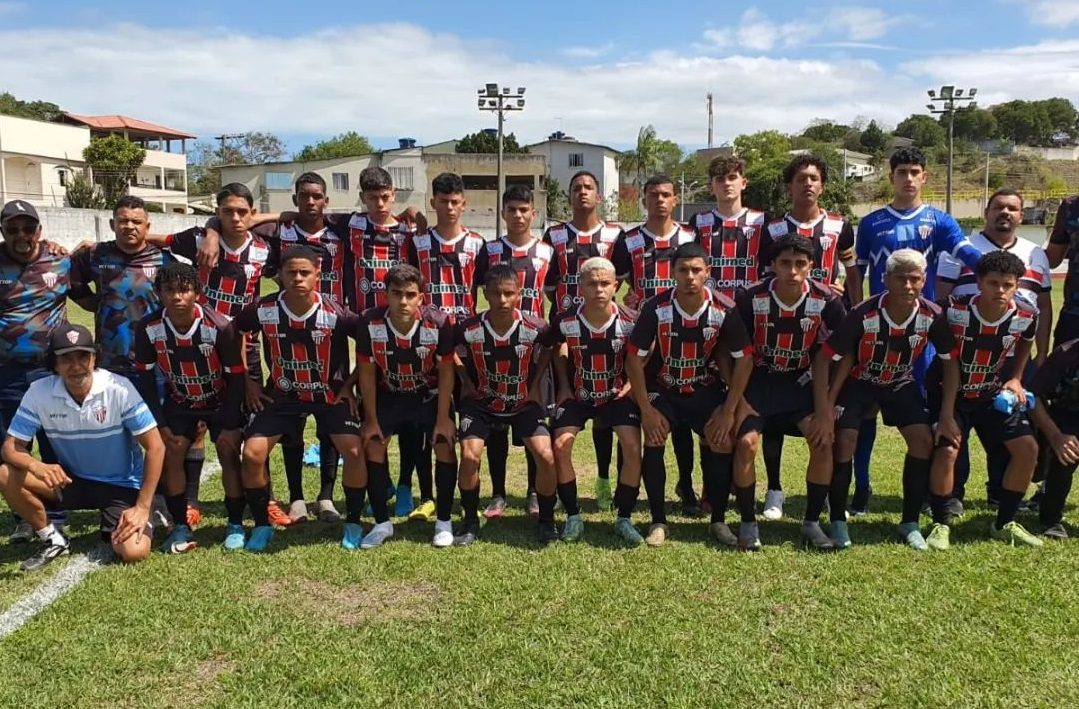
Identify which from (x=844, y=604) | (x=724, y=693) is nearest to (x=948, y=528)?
(x=844, y=604)

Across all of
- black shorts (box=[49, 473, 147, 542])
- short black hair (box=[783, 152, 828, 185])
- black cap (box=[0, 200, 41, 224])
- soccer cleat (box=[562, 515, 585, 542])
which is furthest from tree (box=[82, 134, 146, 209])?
soccer cleat (box=[562, 515, 585, 542])

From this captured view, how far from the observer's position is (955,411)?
507 centimetres

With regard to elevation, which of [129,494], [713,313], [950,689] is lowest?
[950,689]

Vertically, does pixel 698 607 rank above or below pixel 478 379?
below

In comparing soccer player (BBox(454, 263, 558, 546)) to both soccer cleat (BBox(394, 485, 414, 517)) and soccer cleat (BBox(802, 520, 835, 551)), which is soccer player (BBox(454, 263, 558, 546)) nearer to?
soccer cleat (BBox(394, 485, 414, 517))

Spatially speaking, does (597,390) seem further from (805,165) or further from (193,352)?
(193,352)

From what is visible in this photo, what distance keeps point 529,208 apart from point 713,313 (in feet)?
5.12

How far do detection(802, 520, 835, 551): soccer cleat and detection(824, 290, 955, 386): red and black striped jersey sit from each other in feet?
3.41

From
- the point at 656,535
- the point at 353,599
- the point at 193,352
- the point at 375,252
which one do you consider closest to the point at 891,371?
the point at 656,535

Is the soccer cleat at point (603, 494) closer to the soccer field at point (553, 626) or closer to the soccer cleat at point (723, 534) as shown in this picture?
the soccer field at point (553, 626)

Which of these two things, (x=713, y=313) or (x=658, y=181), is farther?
(x=658, y=181)

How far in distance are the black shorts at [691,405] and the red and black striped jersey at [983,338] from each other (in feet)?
4.79

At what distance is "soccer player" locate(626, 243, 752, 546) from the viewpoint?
4.82 metres

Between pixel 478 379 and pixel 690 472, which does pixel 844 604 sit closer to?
pixel 690 472
